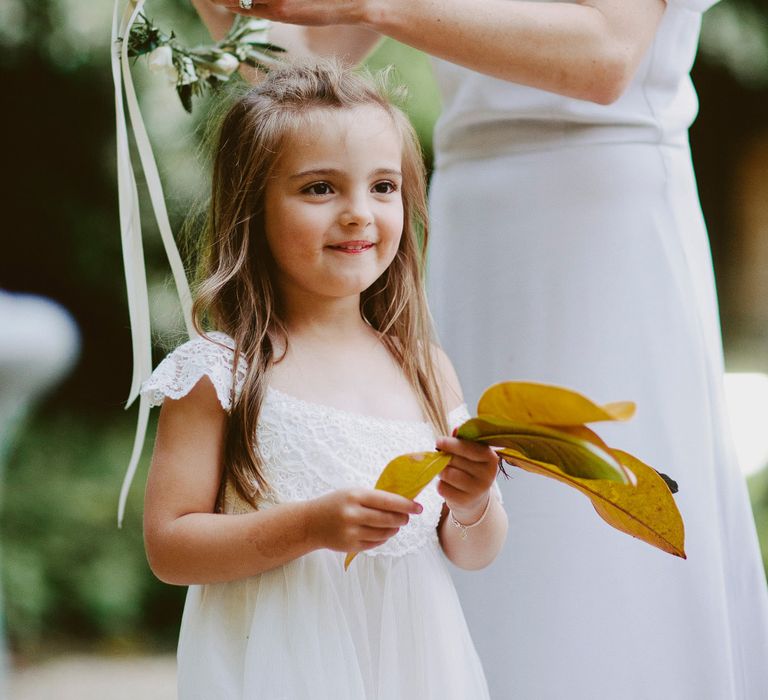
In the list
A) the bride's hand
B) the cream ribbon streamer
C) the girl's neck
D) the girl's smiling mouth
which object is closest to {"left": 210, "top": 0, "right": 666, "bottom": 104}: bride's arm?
the bride's hand

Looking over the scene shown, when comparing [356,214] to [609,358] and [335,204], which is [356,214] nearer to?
[335,204]

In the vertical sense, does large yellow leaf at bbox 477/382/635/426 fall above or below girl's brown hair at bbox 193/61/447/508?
below

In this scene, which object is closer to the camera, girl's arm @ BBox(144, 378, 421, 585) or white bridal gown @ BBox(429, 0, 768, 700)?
girl's arm @ BBox(144, 378, 421, 585)

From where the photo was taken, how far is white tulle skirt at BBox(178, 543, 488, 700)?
1.67m

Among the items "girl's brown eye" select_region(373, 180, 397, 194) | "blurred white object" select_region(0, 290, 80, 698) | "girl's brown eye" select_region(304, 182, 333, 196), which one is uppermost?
"girl's brown eye" select_region(373, 180, 397, 194)

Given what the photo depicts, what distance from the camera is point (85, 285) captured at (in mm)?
6004

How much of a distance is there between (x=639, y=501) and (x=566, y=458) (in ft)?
0.53

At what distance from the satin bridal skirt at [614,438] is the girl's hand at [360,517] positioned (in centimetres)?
75

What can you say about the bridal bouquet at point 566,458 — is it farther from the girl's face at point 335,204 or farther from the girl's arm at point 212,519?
the girl's face at point 335,204

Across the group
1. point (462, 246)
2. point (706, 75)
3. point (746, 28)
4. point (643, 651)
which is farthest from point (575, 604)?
point (706, 75)

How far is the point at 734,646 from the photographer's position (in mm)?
2184

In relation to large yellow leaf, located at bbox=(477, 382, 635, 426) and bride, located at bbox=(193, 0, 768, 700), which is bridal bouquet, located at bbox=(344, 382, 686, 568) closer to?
large yellow leaf, located at bbox=(477, 382, 635, 426)

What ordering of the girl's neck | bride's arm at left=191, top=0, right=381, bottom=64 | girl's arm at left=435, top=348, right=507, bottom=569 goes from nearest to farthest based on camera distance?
girl's arm at left=435, top=348, right=507, bottom=569
the girl's neck
bride's arm at left=191, top=0, right=381, bottom=64

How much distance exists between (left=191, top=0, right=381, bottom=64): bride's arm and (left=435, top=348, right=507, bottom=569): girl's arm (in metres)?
0.78
